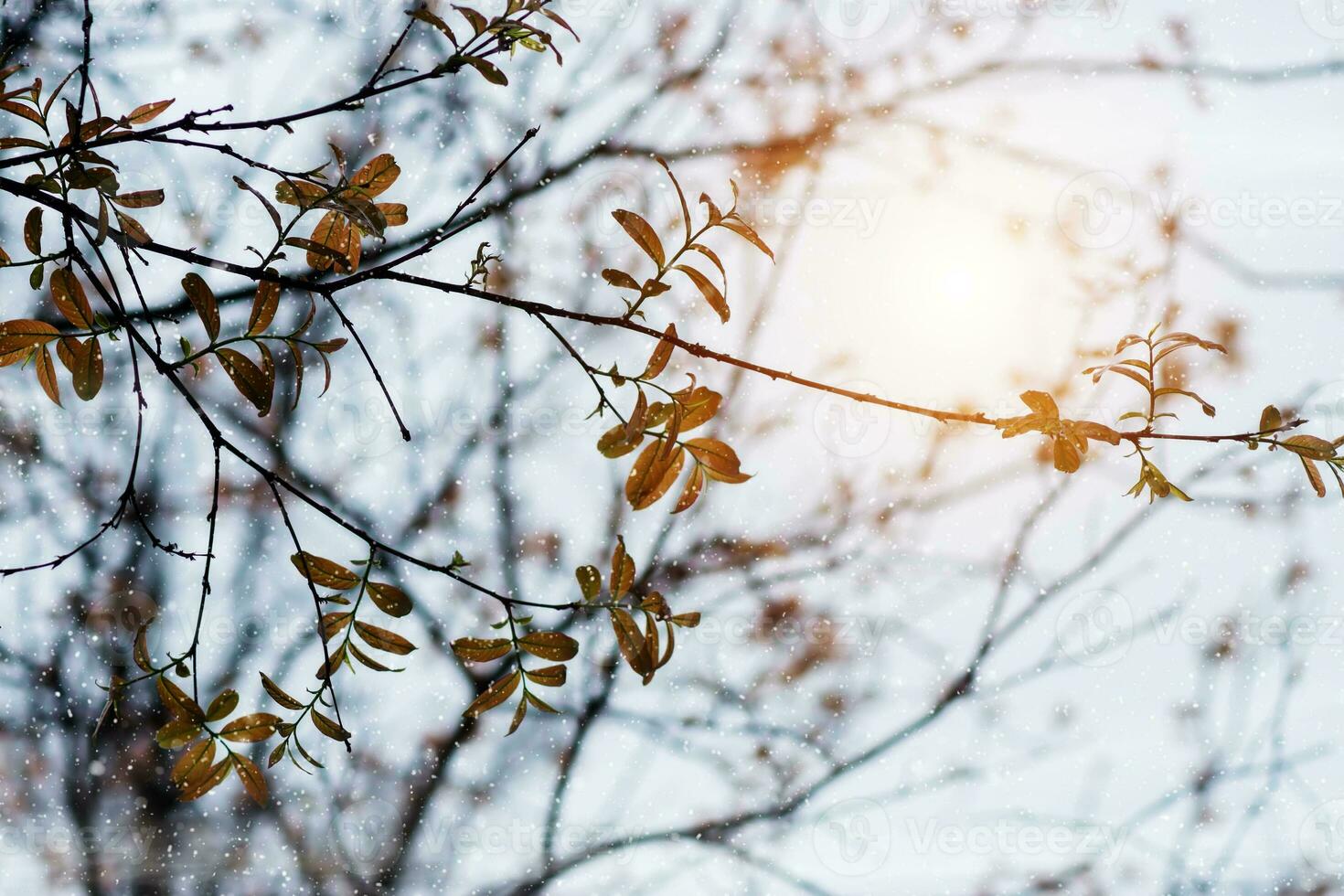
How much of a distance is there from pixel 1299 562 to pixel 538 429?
39.7 inches

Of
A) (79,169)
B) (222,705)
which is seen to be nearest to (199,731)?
(222,705)

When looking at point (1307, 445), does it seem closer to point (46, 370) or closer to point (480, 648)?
point (480, 648)

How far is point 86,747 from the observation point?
3.67ft

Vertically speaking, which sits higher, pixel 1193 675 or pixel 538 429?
pixel 538 429

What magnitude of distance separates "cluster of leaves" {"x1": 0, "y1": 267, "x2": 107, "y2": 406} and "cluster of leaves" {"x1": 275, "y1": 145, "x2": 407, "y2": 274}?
3.2 inches

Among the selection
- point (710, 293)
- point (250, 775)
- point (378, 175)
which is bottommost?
point (250, 775)

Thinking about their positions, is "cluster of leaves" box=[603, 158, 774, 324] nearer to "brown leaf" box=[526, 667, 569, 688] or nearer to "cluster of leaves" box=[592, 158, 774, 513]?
"cluster of leaves" box=[592, 158, 774, 513]

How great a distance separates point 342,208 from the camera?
0.34 m

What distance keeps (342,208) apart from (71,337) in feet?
0.48

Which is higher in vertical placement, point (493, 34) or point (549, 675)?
point (493, 34)

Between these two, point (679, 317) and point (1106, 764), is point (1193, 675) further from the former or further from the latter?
point (679, 317)

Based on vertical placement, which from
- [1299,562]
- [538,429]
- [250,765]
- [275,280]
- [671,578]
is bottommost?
[250,765]

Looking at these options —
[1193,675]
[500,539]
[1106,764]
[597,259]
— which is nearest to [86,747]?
[500,539]

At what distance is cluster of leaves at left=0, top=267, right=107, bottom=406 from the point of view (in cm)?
37
